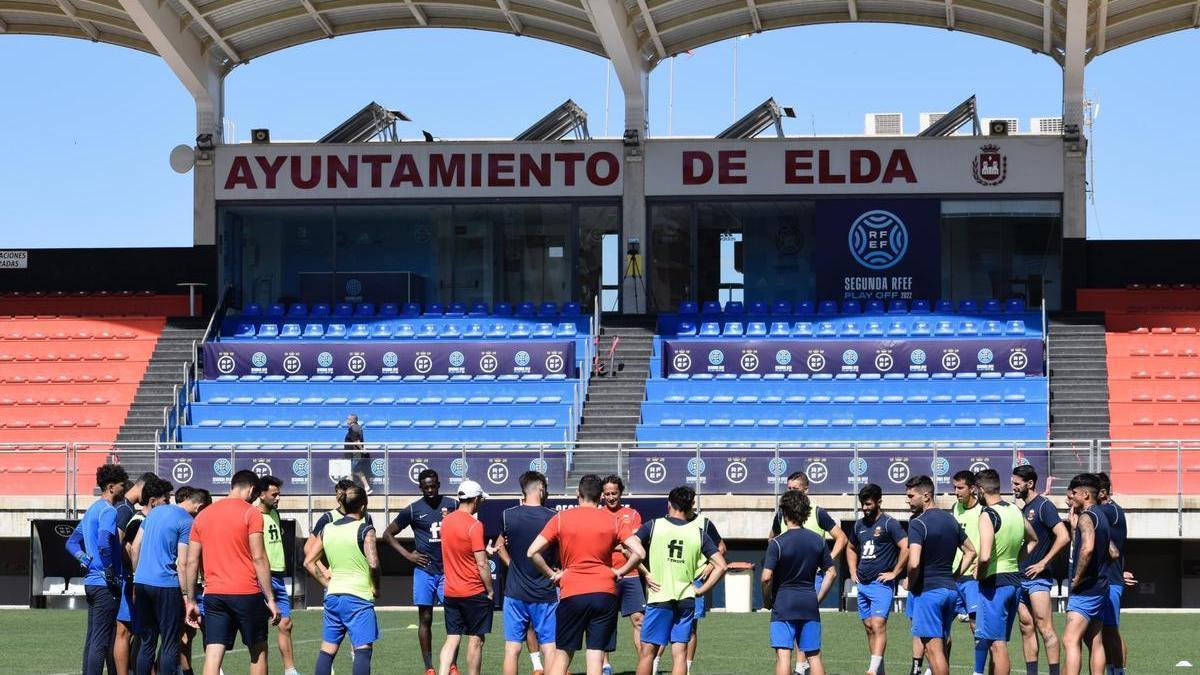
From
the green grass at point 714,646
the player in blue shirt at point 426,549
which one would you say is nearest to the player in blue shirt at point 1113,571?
the green grass at point 714,646

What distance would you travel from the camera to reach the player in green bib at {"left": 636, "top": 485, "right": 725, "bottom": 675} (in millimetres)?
14273

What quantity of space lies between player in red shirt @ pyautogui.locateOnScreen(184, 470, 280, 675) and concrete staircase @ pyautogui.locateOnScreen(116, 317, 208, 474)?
18.9 m

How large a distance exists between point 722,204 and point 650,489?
12184mm

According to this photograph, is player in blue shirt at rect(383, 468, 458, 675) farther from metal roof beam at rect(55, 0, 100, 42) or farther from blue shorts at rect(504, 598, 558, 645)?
metal roof beam at rect(55, 0, 100, 42)

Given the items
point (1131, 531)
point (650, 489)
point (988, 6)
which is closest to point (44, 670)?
point (650, 489)

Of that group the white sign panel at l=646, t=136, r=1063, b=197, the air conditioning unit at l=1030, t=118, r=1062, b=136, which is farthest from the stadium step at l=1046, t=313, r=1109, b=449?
the air conditioning unit at l=1030, t=118, r=1062, b=136

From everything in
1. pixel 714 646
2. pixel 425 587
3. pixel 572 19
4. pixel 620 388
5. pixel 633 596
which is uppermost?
pixel 572 19

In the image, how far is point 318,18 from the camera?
37969mm

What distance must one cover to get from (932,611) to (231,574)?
19.0 feet

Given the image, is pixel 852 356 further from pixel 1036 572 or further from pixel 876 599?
pixel 1036 572

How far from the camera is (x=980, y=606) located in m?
15.4

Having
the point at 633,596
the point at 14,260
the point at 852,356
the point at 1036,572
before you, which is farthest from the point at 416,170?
the point at 1036,572

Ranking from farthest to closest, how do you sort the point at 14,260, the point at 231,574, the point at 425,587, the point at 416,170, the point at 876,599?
the point at 14,260, the point at 416,170, the point at 425,587, the point at 876,599, the point at 231,574

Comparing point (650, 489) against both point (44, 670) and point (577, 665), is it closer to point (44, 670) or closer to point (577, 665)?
point (577, 665)
